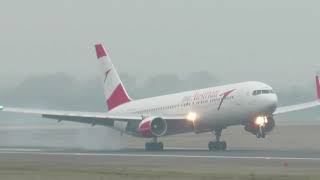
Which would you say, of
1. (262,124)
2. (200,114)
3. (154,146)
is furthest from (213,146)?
(154,146)

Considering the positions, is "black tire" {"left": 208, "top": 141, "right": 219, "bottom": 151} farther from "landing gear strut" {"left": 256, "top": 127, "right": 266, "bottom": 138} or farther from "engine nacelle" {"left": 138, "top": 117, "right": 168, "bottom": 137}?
"engine nacelle" {"left": 138, "top": 117, "right": 168, "bottom": 137}

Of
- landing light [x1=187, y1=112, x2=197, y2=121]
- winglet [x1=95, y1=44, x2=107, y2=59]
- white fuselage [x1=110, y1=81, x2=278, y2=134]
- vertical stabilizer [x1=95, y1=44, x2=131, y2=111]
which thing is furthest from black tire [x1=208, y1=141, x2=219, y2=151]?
winglet [x1=95, y1=44, x2=107, y2=59]

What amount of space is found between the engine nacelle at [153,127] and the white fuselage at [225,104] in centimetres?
218

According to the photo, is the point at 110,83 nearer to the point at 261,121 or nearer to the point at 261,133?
the point at 261,121

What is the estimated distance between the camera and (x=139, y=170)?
147 feet

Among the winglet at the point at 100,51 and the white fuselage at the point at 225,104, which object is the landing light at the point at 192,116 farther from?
the winglet at the point at 100,51

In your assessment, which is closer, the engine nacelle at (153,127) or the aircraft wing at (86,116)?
the engine nacelle at (153,127)

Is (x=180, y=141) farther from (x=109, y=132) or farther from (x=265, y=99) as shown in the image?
(x=265, y=99)

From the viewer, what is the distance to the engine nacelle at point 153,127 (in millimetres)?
70750

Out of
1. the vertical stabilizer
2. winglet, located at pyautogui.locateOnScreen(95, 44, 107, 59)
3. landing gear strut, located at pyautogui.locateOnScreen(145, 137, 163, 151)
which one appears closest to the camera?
landing gear strut, located at pyautogui.locateOnScreen(145, 137, 163, 151)

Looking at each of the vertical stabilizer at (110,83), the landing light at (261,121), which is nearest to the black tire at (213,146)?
the landing light at (261,121)

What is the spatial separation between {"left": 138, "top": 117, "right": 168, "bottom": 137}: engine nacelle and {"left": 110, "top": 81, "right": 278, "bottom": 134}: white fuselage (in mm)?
2177

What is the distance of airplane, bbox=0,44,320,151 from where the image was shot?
68438mm

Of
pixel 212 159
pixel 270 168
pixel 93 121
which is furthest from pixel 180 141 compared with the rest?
pixel 270 168
